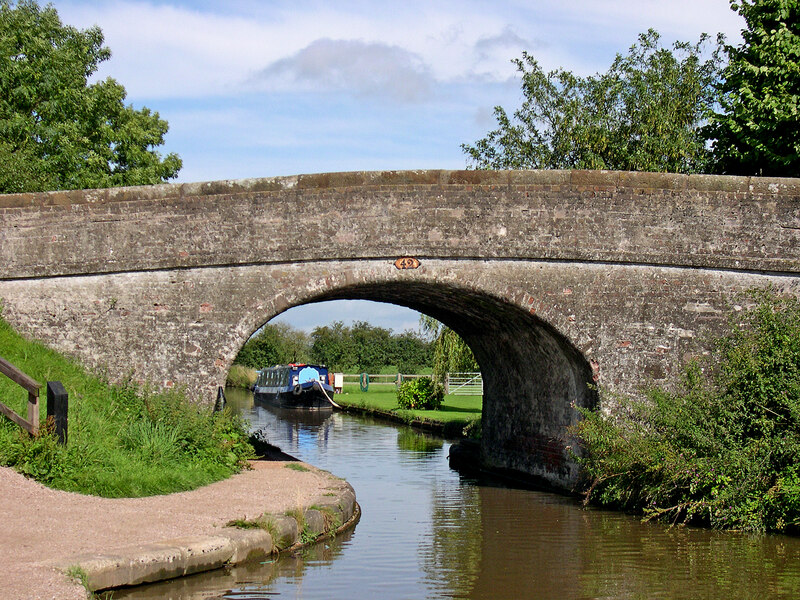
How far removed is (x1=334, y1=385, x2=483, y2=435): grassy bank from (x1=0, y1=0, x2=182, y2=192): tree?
9210 millimetres

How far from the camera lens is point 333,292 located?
11906mm

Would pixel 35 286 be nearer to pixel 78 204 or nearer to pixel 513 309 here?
pixel 78 204

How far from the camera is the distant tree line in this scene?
193ft

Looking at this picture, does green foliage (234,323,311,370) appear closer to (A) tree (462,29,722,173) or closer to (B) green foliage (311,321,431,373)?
(B) green foliage (311,321,431,373)

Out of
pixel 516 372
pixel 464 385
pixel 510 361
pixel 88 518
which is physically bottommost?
pixel 464 385

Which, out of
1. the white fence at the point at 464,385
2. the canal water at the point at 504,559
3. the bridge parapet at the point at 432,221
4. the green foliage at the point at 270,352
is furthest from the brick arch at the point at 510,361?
the green foliage at the point at 270,352

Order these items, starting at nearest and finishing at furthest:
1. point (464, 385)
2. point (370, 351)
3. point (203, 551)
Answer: point (203, 551)
point (464, 385)
point (370, 351)

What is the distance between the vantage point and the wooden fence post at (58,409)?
8.97 meters

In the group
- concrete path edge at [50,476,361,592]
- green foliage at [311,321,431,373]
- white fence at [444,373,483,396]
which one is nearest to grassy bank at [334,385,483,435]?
white fence at [444,373,483,396]

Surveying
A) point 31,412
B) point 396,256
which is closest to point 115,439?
point 31,412

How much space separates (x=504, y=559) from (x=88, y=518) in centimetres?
366

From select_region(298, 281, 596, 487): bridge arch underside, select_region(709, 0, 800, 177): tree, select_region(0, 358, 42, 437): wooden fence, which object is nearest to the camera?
select_region(0, 358, 42, 437): wooden fence

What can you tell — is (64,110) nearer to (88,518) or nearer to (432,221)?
(432,221)

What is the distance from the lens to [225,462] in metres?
10.7
